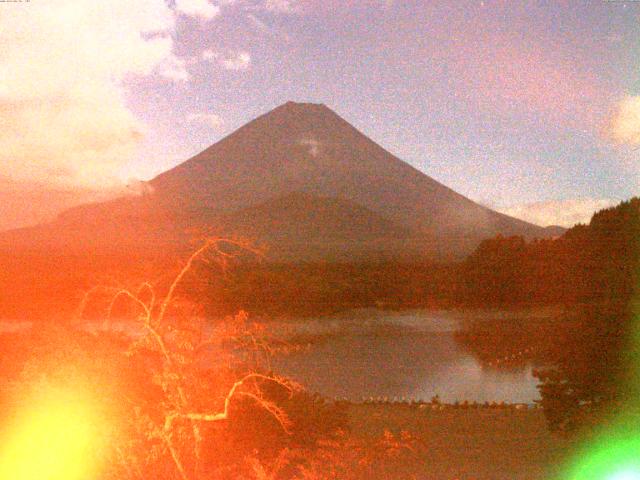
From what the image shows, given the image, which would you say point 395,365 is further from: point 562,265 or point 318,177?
point 318,177

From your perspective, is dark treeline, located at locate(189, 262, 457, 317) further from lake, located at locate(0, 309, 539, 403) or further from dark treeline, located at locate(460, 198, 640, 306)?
lake, located at locate(0, 309, 539, 403)

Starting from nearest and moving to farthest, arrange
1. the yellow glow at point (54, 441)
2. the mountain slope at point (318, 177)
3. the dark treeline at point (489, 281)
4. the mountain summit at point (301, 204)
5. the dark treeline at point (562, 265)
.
A: the yellow glow at point (54, 441) → the dark treeline at point (562, 265) → the dark treeline at point (489, 281) → the mountain summit at point (301, 204) → the mountain slope at point (318, 177)

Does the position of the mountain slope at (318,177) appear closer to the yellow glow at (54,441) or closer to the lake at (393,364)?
the lake at (393,364)

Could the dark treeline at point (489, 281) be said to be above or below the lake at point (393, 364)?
above

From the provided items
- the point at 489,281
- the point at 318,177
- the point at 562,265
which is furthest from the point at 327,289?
the point at 318,177

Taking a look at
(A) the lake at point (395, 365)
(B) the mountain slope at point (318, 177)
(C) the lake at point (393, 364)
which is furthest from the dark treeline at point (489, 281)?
(B) the mountain slope at point (318, 177)

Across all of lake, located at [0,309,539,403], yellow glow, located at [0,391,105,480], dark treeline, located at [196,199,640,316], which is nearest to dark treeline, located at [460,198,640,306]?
dark treeline, located at [196,199,640,316]
